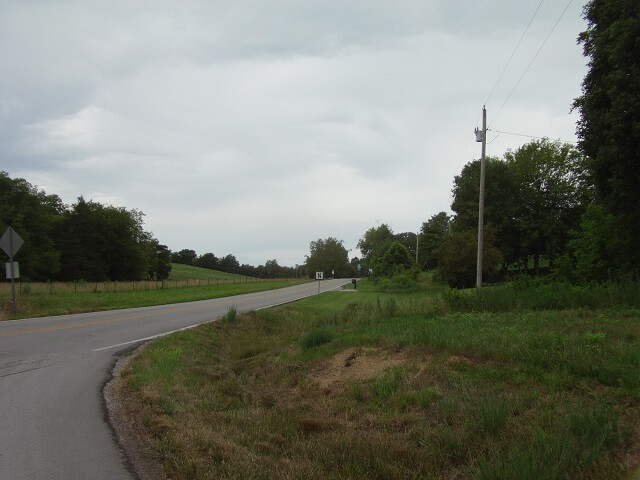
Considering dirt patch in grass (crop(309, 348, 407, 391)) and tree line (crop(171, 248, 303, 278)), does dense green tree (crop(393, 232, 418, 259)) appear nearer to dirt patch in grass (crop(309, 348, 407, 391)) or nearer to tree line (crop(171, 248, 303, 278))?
tree line (crop(171, 248, 303, 278))

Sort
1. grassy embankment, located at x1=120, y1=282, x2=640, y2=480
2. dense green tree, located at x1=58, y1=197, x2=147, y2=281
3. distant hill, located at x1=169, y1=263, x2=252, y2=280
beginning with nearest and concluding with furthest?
grassy embankment, located at x1=120, y1=282, x2=640, y2=480, dense green tree, located at x1=58, y1=197, x2=147, y2=281, distant hill, located at x1=169, y1=263, x2=252, y2=280

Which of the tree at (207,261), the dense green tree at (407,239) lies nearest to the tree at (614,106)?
the dense green tree at (407,239)

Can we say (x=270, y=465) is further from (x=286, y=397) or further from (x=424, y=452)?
(x=286, y=397)

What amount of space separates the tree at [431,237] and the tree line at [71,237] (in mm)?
51018

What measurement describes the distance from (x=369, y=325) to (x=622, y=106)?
39.6ft

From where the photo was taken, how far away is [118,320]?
17.2 meters

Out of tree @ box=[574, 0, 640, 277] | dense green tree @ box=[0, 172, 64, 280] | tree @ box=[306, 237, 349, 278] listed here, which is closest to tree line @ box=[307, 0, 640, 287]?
tree @ box=[574, 0, 640, 277]

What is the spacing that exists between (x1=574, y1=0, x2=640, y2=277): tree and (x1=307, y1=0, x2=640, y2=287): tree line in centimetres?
4

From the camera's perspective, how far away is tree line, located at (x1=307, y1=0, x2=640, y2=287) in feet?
55.3

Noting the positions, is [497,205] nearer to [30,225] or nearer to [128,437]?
[128,437]

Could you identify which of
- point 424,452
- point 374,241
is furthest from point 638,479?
point 374,241

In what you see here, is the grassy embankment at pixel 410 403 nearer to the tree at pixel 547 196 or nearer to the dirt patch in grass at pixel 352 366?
the dirt patch in grass at pixel 352 366

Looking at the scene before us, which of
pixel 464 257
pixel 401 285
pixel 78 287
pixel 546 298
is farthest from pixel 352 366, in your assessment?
pixel 401 285

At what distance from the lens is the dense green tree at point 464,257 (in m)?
39.1
